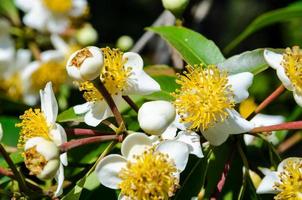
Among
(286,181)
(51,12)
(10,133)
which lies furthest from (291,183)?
(51,12)

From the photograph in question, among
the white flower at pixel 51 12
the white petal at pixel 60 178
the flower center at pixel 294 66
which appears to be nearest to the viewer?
the white petal at pixel 60 178

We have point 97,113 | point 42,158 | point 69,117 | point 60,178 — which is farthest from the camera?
point 69,117

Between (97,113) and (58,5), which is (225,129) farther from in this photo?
(58,5)

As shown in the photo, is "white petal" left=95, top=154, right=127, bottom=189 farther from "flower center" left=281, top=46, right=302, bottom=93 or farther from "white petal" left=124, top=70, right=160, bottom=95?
"flower center" left=281, top=46, right=302, bottom=93

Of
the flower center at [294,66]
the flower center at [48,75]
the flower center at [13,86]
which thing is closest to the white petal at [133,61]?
the flower center at [294,66]

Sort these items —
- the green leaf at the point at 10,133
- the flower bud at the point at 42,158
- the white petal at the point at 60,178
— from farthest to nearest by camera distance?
the green leaf at the point at 10,133
the white petal at the point at 60,178
the flower bud at the point at 42,158

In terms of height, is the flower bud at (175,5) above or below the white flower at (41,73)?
above

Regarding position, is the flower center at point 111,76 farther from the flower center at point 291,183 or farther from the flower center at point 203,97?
the flower center at point 291,183
